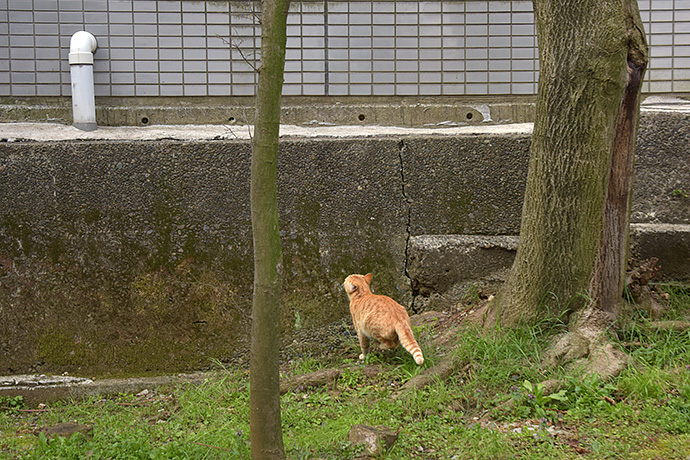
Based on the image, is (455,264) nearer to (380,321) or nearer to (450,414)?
(380,321)

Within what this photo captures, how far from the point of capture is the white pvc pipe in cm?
514

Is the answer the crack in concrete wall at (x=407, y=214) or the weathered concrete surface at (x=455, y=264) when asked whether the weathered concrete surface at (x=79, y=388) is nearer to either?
the crack in concrete wall at (x=407, y=214)

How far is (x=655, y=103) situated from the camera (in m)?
5.45

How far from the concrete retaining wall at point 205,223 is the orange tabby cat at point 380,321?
60 cm

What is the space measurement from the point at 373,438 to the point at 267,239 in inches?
43.0

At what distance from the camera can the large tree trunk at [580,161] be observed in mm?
3412

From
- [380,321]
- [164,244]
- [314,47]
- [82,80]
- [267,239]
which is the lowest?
[380,321]

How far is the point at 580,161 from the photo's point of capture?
348 cm

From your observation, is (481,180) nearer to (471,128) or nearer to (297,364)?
(471,128)

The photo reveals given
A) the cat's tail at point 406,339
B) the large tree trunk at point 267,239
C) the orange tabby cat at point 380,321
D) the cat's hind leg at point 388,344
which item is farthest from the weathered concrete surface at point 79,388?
the large tree trunk at point 267,239

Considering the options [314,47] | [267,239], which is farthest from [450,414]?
[314,47]

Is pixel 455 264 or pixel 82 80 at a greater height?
pixel 82 80

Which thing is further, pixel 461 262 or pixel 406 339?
pixel 461 262

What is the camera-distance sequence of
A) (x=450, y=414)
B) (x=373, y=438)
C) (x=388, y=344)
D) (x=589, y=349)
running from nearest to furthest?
(x=373, y=438) → (x=450, y=414) → (x=589, y=349) → (x=388, y=344)
